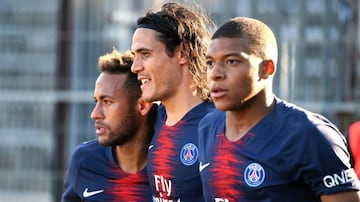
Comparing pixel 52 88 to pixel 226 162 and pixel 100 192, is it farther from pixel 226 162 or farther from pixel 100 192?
pixel 226 162

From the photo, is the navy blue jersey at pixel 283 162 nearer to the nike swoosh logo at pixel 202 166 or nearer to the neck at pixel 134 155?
the nike swoosh logo at pixel 202 166

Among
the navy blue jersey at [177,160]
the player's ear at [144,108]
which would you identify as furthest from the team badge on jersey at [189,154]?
→ the player's ear at [144,108]

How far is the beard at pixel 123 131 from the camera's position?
580 centimetres

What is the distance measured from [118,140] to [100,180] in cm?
30

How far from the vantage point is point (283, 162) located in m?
4.49

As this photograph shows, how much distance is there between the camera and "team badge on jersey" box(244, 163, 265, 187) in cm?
453

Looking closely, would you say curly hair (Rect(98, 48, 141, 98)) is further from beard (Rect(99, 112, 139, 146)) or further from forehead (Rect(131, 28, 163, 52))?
forehead (Rect(131, 28, 163, 52))

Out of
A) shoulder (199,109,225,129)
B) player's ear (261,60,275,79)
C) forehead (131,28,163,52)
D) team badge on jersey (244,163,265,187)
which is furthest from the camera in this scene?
forehead (131,28,163,52)

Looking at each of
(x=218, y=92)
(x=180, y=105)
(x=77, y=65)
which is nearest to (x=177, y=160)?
(x=180, y=105)

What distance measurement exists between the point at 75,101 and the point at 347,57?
113 inches

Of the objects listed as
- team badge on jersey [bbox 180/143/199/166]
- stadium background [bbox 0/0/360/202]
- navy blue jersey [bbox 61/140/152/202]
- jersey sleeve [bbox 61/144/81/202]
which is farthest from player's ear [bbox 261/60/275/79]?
stadium background [bbox 0/0/360/202]

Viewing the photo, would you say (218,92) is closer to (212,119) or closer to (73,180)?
(212,119)

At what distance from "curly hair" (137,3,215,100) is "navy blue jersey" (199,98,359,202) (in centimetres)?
72

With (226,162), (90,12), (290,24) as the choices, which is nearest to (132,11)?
(90,12)
